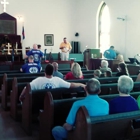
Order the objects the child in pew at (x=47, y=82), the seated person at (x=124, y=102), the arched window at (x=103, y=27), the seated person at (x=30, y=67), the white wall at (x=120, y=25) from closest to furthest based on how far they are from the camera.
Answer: the seated person at (x=124, y=102) < the child in pew at (x=47, y=82) < the seated person at (x=30, y=67) < the white wall at (x=120, y=25) < the arched window at (x=103, y=27)

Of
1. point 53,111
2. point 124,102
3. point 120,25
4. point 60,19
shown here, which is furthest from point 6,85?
point 60,19

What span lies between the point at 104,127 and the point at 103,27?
12.7 metres

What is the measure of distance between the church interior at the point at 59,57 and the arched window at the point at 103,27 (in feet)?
0.20

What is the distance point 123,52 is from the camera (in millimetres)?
12734

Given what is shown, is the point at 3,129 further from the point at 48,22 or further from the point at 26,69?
the point at 48,22

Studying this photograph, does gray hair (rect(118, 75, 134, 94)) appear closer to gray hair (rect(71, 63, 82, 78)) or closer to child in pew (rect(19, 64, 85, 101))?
child in pew (rect(19, 64, 85, 101))

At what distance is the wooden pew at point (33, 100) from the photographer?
4223mm

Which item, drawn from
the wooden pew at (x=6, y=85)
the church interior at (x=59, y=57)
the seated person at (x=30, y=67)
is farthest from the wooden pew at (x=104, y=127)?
the seated person at (x=30, y=67)

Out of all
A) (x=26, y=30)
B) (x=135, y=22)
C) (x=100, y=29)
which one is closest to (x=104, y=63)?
(x=135, y=22)

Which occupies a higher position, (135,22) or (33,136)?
(135,22)

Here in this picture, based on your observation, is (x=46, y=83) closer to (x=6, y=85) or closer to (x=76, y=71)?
(x=76, y=71)

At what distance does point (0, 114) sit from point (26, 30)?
11041mm

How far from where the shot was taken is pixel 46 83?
449 cm

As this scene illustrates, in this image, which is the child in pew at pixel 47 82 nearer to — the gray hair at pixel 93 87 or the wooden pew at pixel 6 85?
the wooden pew at pixel 6 85
